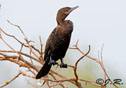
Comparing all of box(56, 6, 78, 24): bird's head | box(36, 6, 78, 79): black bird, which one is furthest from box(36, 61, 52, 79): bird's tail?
box(56, 6, 78, 24): bird's head

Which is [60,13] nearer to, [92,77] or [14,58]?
[14,58]

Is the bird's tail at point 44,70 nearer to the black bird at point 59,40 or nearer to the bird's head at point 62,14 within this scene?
the black bird at point 59,40

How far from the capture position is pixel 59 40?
5129mm

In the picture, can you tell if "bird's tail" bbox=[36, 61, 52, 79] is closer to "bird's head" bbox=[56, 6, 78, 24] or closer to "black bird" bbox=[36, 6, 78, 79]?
"black bird" bbox=[36, 6, 78, 79]

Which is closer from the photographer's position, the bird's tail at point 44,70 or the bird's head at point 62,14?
the bird's tail at point 44,70

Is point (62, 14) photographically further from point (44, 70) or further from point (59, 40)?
point (44, 70)

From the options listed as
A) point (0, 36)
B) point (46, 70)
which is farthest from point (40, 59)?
point (0, 36)

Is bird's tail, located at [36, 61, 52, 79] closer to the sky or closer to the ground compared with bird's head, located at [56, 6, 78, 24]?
closer to the ground

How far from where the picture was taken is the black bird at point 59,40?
16.4ft

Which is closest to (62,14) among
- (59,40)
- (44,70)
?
(59,40)

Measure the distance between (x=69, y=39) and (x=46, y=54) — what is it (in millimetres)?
321

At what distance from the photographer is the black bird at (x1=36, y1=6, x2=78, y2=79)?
5004 millimetres

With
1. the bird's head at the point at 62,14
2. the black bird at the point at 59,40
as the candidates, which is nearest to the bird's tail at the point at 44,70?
the black bird at the point at 59,40

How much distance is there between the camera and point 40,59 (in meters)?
4.98
